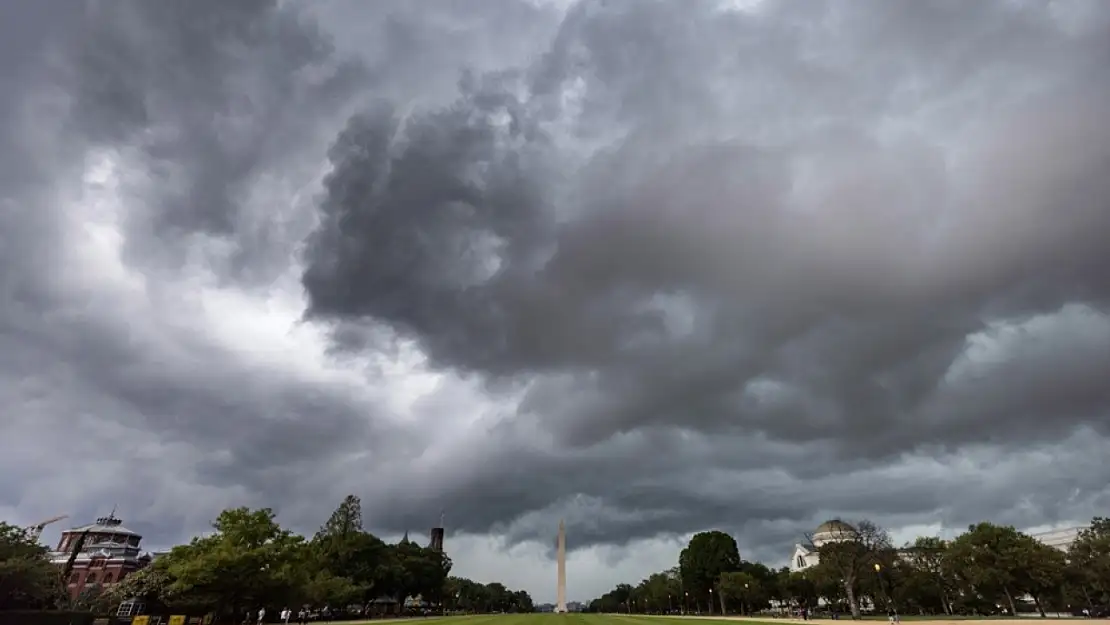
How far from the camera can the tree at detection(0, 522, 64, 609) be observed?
60.2 metres

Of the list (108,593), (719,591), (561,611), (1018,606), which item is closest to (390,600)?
(561,611)

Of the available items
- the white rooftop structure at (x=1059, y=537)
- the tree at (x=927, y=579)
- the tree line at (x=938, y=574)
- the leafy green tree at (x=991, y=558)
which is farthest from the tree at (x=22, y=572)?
the white rooftop structure at (x=1059, y=537)

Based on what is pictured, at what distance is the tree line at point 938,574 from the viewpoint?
92.4 m

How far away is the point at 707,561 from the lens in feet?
508

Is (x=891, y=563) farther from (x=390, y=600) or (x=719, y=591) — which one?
(x=390, y=600)

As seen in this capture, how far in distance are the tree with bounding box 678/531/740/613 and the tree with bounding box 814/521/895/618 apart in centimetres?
4112

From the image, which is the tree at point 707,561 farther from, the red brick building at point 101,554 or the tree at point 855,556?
the red brick building at point 101,554

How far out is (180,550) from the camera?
227ft

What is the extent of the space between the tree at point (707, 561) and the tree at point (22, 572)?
127 m

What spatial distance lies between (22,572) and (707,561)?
433 feet

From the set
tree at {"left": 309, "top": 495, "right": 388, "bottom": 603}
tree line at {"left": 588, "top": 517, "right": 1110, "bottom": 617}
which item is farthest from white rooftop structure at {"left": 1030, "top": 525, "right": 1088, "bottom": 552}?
tree at {"left": 309, "top": 495, "right": 388, "bottom": 603}

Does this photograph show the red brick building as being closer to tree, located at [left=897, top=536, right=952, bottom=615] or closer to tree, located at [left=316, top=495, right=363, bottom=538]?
tree, located at [left=316, top=495, right=363, bottom=538]

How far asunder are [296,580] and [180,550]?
567 inches

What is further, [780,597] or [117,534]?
[780,597]
